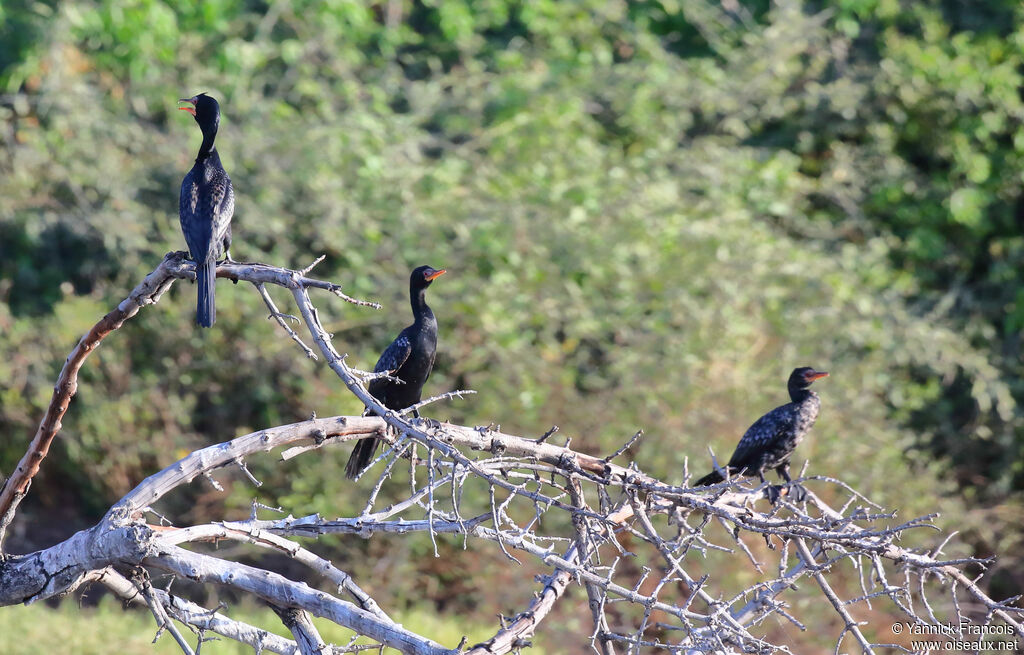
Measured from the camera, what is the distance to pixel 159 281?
2.95 metres

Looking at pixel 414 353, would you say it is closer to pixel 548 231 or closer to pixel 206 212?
pixel 206 212

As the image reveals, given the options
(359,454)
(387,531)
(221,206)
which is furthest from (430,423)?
(359,454)

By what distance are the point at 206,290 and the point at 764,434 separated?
2364mm

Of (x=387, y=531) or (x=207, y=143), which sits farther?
(x=207, y=143)

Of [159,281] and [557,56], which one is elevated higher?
[159,281]

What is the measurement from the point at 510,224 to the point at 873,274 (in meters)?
2.91

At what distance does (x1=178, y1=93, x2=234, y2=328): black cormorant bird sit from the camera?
3.20 m

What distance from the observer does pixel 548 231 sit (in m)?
7.22

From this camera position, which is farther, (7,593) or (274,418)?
(274,418)

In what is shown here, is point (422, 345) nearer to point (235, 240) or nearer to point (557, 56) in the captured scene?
point (235, 240)

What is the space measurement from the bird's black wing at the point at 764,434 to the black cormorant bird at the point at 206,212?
221 cm

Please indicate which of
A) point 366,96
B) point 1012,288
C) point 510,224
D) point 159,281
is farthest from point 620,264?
point 159,281

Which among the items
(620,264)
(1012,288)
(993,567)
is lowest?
(993,567)

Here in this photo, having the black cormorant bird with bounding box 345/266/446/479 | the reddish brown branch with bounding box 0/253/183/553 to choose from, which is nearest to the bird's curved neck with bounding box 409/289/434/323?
the black cormorant bird with bounding box 345/266/446/479
